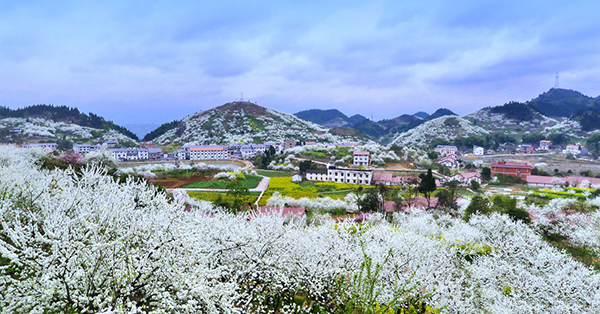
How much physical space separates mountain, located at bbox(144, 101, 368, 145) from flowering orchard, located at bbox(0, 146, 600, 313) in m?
97.2

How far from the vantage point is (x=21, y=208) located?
386 inches

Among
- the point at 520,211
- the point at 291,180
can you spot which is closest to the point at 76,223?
the point at 520,211

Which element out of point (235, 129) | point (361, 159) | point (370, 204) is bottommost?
point (370, 204)

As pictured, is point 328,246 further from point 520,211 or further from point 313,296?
point 520,211

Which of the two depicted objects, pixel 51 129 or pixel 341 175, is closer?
pixel 341 175

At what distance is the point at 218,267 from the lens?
6.53m

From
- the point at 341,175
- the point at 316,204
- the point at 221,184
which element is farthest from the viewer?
the point at 341,175

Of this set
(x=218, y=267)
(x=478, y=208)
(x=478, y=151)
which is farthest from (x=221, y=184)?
(x=478, y=151)

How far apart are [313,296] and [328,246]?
1685 millimetres

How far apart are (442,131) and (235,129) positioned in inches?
3929

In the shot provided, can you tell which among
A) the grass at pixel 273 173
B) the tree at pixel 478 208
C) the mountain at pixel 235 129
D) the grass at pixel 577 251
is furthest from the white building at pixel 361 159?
the grass at pixel 577 251

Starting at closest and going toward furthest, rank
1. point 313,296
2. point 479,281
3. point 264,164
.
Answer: point 313,296, point 479,281, point 264,164

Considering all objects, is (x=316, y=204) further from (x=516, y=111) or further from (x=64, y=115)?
(x=516, y=111)

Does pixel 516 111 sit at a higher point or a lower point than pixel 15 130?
higher
